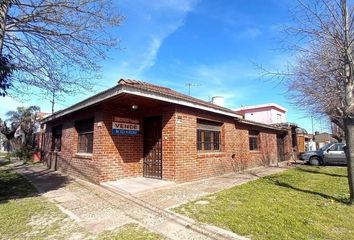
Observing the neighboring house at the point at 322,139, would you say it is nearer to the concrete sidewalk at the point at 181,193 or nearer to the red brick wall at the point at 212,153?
the red brick wall at the point at 212,153

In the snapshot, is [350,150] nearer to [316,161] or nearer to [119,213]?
[119,213]

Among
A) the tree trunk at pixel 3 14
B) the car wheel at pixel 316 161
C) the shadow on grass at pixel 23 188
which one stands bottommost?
the shadow on grass at pixel 23 188

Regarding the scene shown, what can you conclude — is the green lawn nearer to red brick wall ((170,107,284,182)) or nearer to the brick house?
the brick house

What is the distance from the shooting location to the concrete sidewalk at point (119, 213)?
465cm

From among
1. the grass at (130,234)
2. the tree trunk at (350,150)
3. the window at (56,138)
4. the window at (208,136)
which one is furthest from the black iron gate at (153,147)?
the window at (56,138)

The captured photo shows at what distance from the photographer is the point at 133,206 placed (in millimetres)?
6398

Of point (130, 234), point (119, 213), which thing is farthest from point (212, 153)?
point (130, 234)

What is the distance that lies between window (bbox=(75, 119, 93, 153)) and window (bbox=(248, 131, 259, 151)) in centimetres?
946

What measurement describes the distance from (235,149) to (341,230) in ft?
27.7

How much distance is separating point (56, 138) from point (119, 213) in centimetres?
1110

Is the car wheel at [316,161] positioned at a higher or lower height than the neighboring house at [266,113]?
lower

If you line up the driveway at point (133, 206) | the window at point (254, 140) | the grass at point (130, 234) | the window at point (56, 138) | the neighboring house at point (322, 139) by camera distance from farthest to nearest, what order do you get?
the neighboring house at point (322, 139) → the window at point (254, 140) → the window at point (56, 138) → the driveway at point (133, 206) → the grass at point (130, 234)

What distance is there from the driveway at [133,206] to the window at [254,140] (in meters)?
6.63

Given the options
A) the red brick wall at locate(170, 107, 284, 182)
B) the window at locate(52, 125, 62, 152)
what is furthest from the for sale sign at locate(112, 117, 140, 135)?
the window at locate(52, 125, 62, 152)
